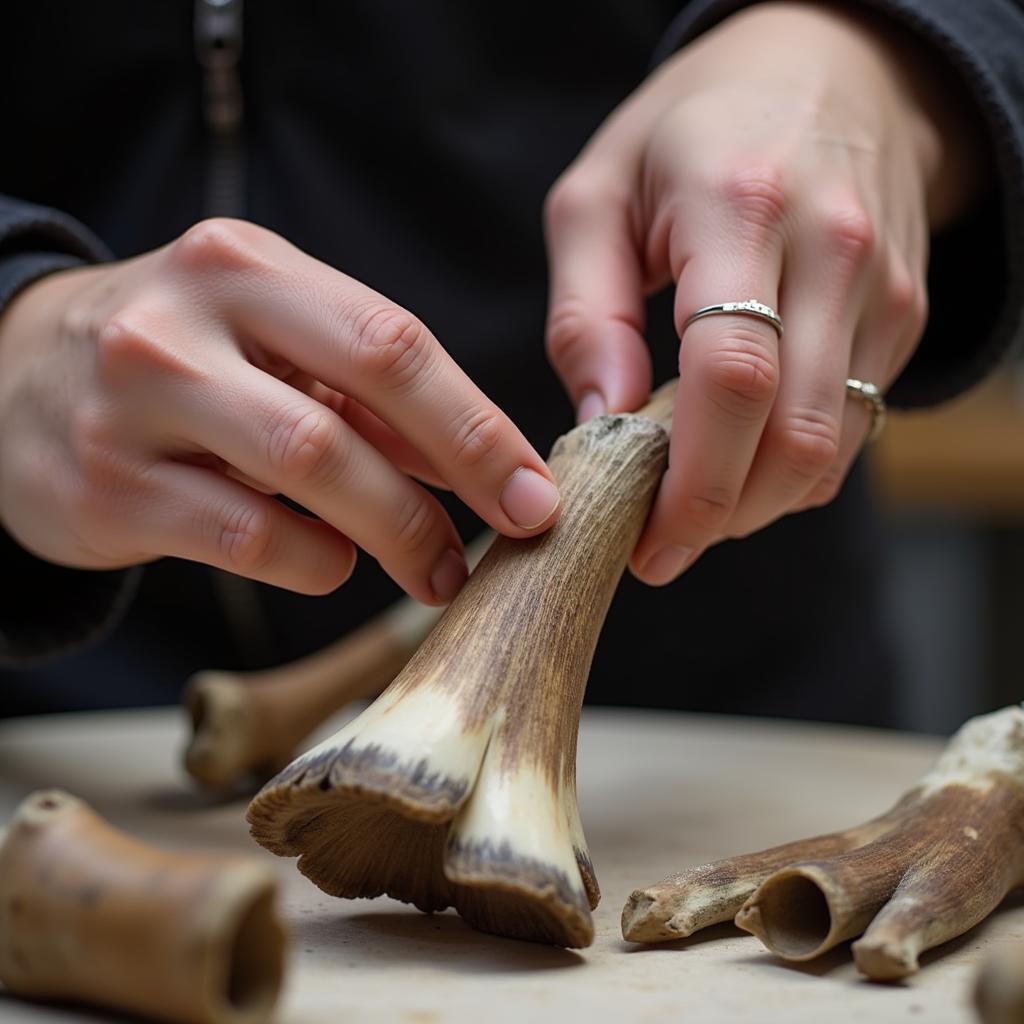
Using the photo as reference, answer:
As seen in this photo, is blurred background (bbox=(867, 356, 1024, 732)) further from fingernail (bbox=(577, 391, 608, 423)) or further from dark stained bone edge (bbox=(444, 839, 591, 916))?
dark stained bone edge (bbox=(444, 839, 591, 916))

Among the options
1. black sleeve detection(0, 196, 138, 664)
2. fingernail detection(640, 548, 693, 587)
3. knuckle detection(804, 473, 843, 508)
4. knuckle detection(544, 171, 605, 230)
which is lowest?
black sleeve detection(0, 196, 138, 664)

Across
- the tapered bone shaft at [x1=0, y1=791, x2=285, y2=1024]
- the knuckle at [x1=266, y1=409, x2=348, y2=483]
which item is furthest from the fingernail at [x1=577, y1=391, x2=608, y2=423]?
the tapered bone shaft at [x1=0, y1=791, x2=285, y2=1024]

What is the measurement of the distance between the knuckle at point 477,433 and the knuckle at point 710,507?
0.15m

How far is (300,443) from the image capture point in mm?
710

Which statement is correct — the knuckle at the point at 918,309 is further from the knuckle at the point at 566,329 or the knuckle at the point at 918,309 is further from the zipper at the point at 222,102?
the zipper at the point at 222,102

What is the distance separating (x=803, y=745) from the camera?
115 centimetres

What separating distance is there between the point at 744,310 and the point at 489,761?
1.02 feet

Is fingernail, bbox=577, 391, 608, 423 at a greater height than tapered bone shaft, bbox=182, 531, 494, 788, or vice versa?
fingernail, bbox=577, 391, 608, 423

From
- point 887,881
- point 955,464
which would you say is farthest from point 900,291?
point 955,464

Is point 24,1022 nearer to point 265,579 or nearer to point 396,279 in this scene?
point 265,579

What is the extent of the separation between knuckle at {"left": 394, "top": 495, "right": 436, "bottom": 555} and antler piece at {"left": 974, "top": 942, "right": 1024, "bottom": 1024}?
0.40 m

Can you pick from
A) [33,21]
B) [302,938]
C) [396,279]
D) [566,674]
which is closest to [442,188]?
[396,279]

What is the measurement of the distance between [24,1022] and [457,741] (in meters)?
0.21

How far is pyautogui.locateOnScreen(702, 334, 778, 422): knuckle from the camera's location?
0.76 meters
